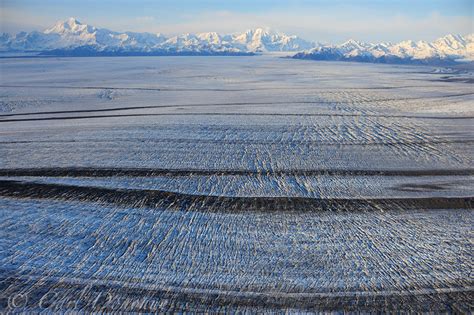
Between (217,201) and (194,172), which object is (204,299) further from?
(194,172)

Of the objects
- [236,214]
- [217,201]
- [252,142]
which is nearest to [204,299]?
[236,214]

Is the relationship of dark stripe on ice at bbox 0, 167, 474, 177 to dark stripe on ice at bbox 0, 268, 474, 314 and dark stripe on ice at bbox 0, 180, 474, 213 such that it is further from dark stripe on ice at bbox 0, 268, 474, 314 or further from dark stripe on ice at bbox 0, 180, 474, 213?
dark stripe on ice at bbox 0, 268, 474, 314

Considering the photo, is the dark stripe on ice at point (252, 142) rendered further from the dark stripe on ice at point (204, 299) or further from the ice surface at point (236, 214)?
the dark stripe on ice at point (204, 299)

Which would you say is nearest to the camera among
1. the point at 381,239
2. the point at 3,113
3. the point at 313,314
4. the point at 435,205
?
the point at 313,314

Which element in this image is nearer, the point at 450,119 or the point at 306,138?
the point at 306,138

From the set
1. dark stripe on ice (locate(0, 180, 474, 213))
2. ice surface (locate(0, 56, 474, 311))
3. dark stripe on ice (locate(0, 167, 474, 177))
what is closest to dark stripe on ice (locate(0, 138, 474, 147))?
ice surface (locate(0, 56, 474, 311))

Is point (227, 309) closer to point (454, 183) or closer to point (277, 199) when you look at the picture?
point (277, 199)

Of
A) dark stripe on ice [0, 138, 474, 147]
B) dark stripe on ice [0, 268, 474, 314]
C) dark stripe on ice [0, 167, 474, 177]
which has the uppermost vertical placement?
dark stripe on ice [0, 138, 474, 147]

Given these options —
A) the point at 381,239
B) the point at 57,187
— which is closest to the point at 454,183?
the point at 381,239
